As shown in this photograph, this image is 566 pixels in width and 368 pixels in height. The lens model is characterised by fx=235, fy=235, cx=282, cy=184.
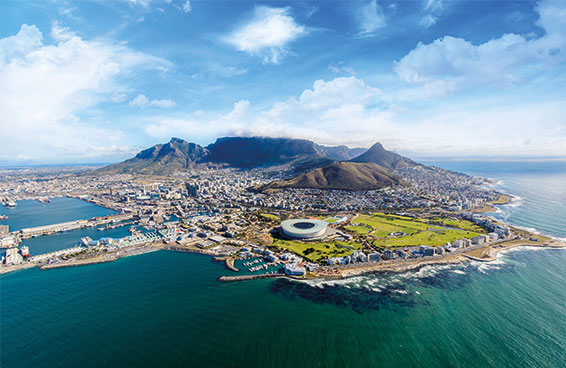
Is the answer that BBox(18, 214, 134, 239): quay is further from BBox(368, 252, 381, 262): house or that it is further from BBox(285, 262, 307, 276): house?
BBox(368, 252, 381, 262): house

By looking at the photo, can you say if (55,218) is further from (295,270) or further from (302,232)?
(295,270)

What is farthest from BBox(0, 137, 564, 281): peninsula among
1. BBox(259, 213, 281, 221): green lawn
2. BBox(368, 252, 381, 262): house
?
BBox(259, 213, 281, 221): green lawn

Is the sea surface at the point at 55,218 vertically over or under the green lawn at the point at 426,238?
over

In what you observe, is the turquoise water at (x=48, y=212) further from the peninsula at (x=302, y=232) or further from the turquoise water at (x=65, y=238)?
the turquoise water at (x=65, y=238)

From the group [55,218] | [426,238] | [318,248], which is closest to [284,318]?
[318,248]

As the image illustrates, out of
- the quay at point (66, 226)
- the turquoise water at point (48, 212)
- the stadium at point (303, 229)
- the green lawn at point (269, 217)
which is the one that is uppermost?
the turquoise water at point (48, 212)

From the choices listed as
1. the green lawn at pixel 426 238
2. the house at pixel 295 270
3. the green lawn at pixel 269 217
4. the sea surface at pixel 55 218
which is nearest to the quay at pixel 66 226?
the sea surface at pixel 55 218
